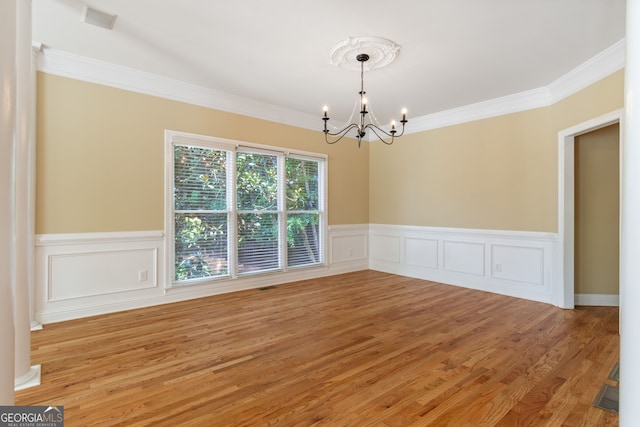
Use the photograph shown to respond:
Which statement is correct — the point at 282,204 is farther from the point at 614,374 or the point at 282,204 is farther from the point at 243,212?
the point at 614,374

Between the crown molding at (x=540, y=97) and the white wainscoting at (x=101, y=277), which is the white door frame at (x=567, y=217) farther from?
the white wainscoting at (x=101, y=277)

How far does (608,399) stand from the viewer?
207 centimetres

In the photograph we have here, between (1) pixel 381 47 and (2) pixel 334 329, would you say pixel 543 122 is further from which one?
(2) pixel 334 329

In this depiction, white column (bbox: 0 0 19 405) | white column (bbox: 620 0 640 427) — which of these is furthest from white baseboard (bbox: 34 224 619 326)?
white column (bbox: 620 0 640 427)

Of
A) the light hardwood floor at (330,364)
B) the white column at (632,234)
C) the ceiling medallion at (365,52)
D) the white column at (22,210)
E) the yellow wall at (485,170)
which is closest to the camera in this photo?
the white column at (632,234)

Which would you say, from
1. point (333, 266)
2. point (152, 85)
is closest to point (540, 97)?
point (333, 266)

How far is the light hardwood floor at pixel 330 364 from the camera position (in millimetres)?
1938

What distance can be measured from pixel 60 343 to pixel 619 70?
5.93 m

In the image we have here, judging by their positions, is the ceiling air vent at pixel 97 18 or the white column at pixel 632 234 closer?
the white column at pixel 632 234

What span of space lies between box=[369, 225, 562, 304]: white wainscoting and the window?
142cm

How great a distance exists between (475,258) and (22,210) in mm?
5352

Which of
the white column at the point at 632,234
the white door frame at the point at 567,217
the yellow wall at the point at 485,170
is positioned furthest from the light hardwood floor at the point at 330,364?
the yellow wall at the point at 485,170

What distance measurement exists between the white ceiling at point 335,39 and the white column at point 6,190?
2064 mm

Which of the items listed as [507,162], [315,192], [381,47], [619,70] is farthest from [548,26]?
[315,192]
